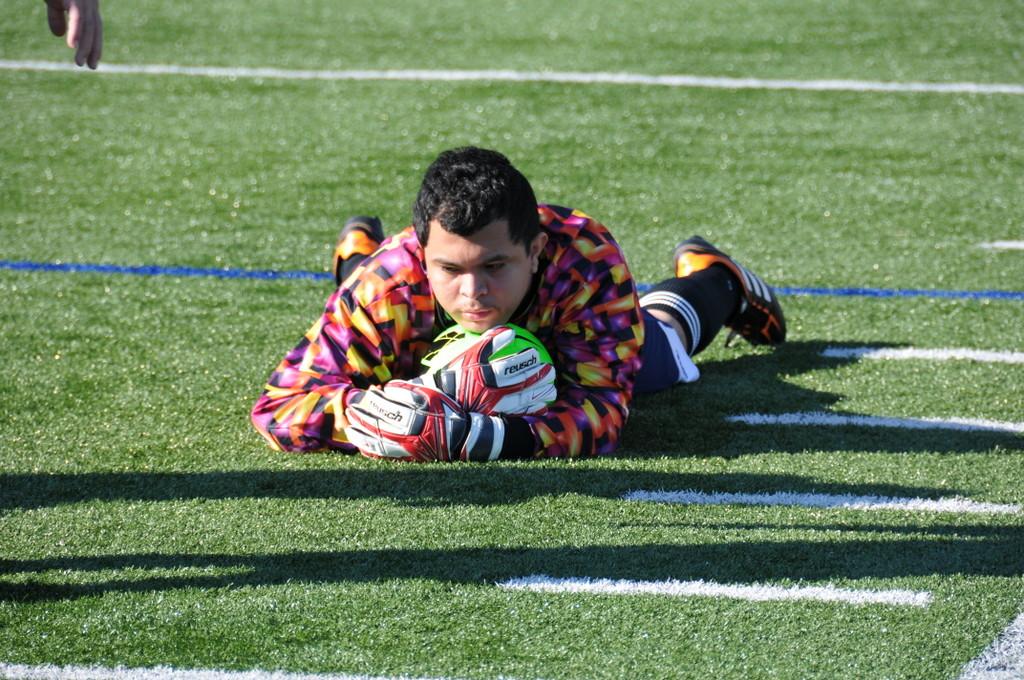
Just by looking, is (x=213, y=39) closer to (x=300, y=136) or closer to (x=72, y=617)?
(x=300, y=136)

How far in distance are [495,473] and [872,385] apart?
4.92ft

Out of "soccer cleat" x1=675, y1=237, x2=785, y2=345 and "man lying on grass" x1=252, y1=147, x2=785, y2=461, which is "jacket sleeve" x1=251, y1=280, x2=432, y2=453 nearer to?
"man lying on grass" x1=252, y1=147, x2=785, y2=461

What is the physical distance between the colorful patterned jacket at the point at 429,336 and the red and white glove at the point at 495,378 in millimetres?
84

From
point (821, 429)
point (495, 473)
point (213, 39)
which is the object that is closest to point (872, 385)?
point (821, 429)

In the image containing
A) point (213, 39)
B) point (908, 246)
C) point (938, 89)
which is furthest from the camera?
point (213, 39)

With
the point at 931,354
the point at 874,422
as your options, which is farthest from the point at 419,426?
the point at 931,354

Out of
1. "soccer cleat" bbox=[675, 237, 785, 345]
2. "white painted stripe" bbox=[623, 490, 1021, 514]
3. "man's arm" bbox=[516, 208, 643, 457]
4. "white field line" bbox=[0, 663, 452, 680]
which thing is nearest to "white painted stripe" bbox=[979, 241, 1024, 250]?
"soccer cleat" bbox=[675, 237, 785, 345]

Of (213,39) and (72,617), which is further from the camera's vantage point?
(213,39)

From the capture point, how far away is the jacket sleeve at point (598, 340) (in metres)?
3.92

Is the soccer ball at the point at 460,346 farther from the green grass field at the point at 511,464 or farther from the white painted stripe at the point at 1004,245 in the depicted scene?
the white painted stripe at the point at 1004,245

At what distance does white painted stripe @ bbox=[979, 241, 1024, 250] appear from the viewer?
19.9 ft

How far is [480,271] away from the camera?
373 centimetres

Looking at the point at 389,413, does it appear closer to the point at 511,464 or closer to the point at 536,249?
the point at 511,464

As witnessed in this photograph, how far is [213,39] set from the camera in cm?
1002
